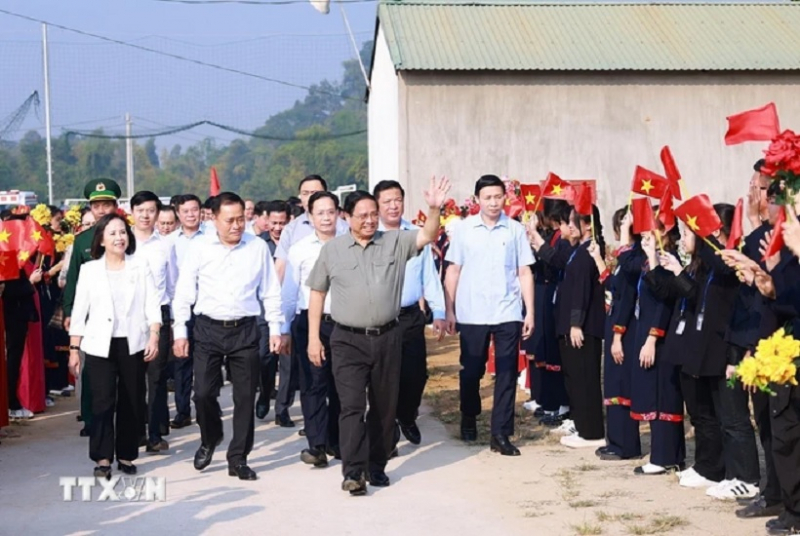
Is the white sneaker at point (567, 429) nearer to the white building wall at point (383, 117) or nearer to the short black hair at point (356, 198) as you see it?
the short black hair at point (356, 198)

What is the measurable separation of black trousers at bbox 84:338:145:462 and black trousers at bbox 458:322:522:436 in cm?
259

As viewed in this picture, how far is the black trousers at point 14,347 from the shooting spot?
12719 mm

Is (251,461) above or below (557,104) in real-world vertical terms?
below

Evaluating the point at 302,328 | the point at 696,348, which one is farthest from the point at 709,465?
the point at 302,328

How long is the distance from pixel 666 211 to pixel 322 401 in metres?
2.96

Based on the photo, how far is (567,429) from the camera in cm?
1130

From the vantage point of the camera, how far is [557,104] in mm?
32031

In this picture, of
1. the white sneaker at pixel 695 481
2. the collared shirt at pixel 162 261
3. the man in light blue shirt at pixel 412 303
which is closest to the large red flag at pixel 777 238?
the white sneaker at pixel 695 481

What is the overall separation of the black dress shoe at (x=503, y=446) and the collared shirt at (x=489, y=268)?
2.93 ft

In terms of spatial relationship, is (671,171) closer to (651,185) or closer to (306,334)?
(651,185)

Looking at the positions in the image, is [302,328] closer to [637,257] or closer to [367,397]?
[367,397]

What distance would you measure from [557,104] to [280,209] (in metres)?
19.8

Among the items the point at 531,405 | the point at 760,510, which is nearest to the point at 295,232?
the point at 531,405

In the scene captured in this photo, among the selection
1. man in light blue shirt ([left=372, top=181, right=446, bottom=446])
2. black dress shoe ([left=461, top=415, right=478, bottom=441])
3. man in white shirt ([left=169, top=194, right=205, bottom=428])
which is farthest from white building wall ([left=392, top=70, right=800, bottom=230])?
man in light blue shirt ([left=372, top=181, right=446, bottom=446])
